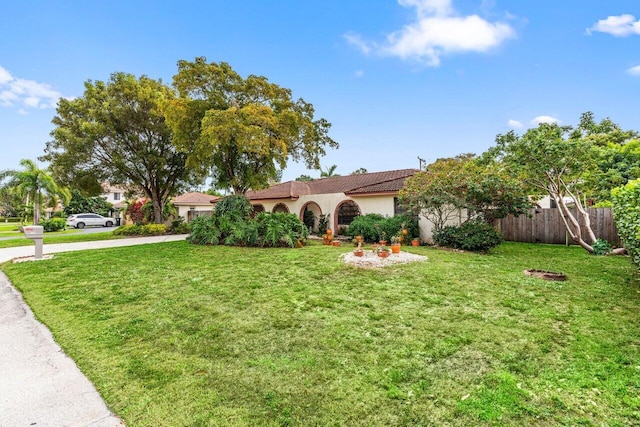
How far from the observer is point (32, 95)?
59.7ft

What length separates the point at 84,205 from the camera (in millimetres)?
40656

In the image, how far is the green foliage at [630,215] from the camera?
224 inches

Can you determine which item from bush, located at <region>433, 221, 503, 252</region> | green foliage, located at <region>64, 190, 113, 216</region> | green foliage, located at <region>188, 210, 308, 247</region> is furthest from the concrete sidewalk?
green foliage, located at <region>64, 190, 113, 216</region>

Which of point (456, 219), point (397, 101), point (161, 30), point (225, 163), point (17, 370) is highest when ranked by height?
point (161, 30)

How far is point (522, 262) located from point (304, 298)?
7007 mm

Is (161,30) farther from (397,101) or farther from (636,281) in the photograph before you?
(636,281)

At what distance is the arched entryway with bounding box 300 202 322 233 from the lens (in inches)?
755

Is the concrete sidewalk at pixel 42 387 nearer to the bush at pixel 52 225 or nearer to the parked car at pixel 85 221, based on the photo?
the bush at pixel 52 225

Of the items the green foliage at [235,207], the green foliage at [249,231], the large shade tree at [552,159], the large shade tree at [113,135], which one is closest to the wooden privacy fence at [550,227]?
the large shade tree at [552,159]

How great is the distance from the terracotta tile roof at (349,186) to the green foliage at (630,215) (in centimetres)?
886

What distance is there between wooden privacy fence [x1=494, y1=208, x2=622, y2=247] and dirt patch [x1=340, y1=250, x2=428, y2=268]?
19.4 ft

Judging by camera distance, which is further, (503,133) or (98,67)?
(98,67)

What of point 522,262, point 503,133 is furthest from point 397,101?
point 522,262

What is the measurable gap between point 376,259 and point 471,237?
4518mm
